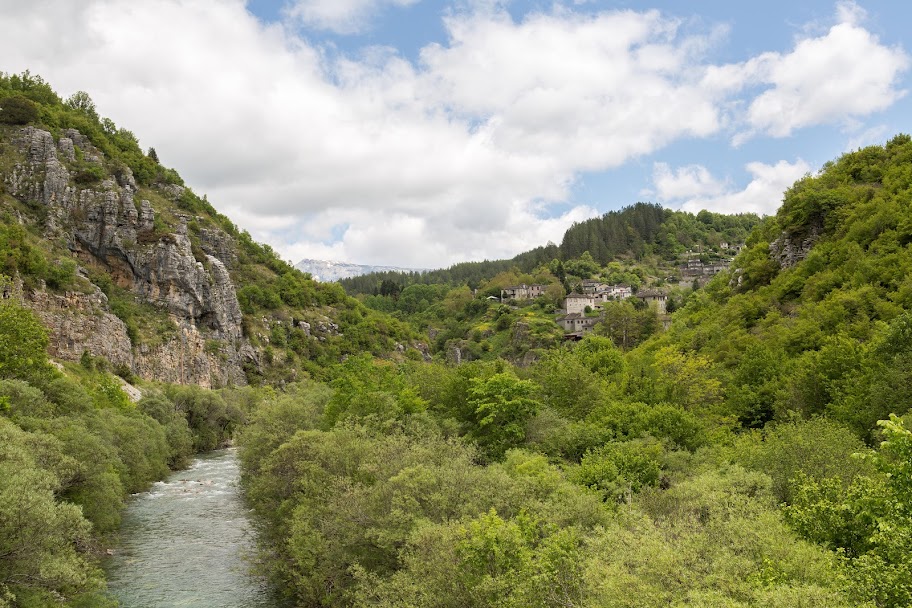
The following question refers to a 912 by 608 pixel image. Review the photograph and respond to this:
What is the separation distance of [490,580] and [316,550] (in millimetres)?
13614

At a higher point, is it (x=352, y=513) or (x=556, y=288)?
(x=556, y=288)

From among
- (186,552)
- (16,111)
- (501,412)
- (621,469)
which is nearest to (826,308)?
(501,412)

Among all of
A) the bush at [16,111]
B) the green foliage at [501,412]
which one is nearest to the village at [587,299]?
the green foliage at [501,412]

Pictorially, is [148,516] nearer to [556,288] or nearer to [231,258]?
[231,258]

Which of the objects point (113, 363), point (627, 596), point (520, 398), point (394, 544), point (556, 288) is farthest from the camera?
point (556, 288)

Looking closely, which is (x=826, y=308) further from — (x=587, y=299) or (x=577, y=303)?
(x=587, y=299)

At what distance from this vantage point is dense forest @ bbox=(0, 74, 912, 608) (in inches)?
675

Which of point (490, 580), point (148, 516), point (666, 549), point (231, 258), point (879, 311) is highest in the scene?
point (231, 258)

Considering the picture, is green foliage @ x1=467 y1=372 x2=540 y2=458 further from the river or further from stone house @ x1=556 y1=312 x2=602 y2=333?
stone house @ x1=556 y1=312 x2=602 y2=333

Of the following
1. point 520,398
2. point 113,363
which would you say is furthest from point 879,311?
point 113,363

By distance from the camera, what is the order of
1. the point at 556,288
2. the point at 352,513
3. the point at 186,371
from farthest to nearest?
1. the point at 556,288
2. the point at 186,371
3. the point at 352,513

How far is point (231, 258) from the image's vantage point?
486ft

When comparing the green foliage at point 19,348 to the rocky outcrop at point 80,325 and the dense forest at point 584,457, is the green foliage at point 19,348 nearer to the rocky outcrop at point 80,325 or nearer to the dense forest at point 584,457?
the dense forest at point 584,457

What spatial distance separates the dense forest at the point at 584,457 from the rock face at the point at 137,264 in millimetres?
17163
